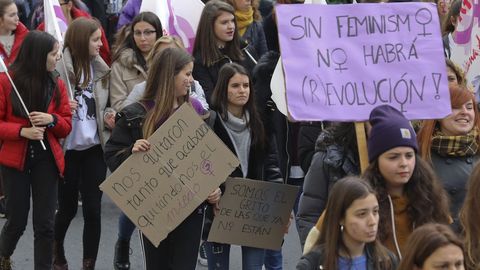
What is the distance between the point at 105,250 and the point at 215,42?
6.14ft

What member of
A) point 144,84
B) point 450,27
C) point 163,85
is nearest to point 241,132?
point 144,84

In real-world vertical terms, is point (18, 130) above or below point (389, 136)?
above

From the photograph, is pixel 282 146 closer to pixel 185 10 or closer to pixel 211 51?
pixel 211 51

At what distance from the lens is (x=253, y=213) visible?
7398 mm

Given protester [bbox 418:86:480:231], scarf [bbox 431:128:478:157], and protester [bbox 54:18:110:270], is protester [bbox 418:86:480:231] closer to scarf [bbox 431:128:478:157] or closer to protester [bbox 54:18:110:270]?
scarf [bbox 431:128:478:157]

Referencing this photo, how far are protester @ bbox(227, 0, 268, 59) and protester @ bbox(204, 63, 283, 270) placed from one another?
2.40m

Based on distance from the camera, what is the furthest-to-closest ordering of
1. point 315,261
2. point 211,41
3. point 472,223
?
point 211,41
point 472,223
point 315,261

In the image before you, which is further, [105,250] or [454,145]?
[105,250]

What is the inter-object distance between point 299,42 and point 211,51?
251cm

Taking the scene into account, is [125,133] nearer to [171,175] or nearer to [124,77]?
[171,175]

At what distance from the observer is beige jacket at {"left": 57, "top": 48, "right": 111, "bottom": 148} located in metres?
8.38

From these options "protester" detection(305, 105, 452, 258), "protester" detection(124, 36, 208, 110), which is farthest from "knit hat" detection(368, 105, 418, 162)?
"protester" detection(124, 36, 208, 110)

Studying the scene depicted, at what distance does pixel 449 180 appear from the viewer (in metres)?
6.38

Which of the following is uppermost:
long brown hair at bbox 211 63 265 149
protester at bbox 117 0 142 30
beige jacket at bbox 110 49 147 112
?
protester at bbox 117 0 142 30
